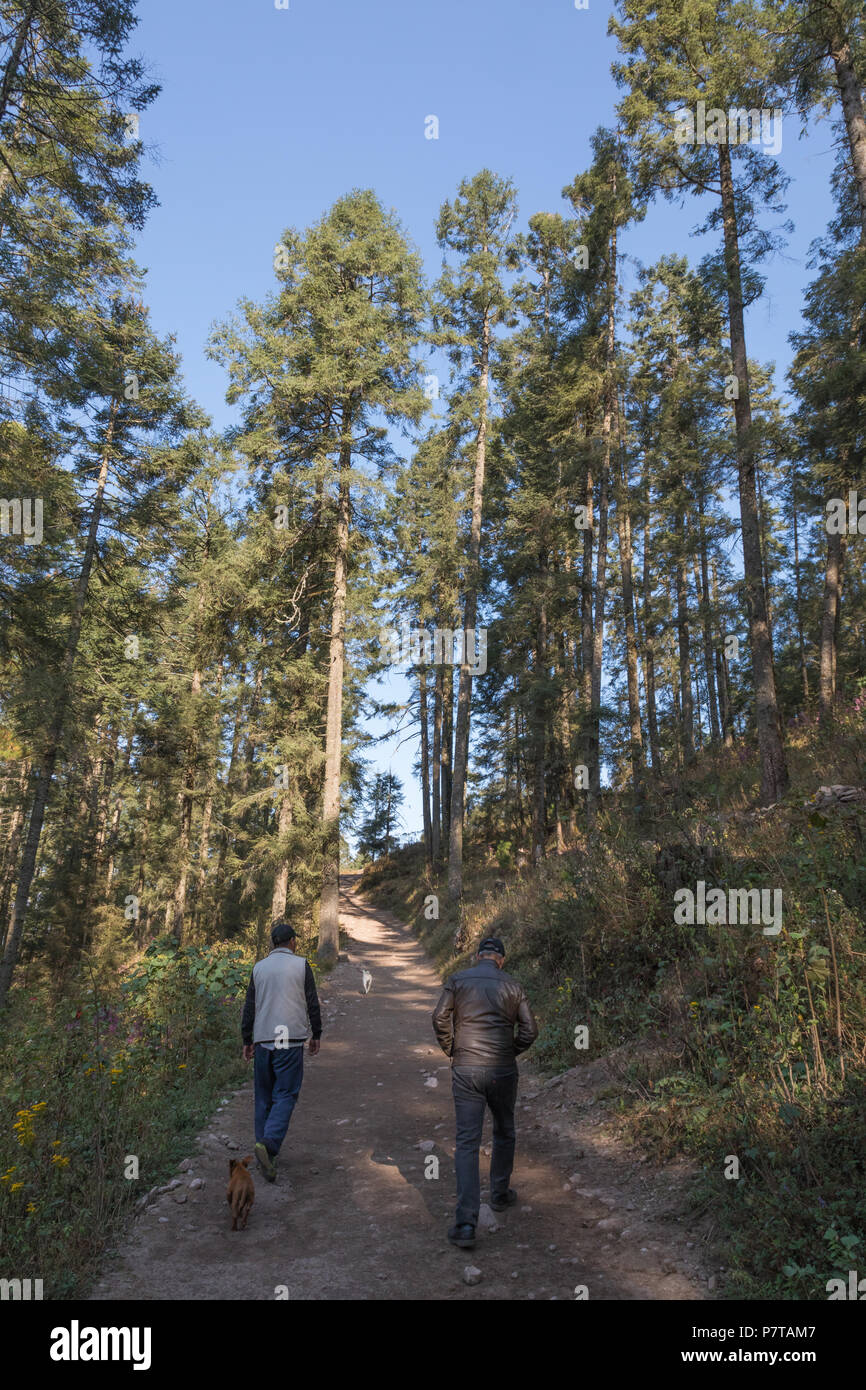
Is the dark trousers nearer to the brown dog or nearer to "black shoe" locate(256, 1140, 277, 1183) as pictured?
the brown dog

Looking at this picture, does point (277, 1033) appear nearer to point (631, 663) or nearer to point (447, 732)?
point (631, 663)

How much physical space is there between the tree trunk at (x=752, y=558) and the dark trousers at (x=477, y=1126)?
8452mm

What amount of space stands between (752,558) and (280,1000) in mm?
11093

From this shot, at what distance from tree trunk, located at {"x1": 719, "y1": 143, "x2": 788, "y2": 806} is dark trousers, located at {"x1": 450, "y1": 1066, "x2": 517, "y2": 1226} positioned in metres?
8.45

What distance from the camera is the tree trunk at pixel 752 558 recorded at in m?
12.4

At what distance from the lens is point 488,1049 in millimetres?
5293

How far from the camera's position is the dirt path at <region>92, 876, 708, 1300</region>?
4.19 metres

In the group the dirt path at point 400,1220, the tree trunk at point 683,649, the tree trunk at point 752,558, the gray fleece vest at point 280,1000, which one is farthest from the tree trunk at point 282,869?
the tree trunk at point 683,649

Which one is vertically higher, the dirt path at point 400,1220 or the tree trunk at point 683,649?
the tree trunk at point 683,649

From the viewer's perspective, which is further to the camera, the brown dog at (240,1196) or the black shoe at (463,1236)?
the brown dog at (240,1196)

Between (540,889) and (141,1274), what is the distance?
10.7 metres

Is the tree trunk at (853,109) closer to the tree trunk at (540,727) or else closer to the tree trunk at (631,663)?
the tree trunk at (631,663)

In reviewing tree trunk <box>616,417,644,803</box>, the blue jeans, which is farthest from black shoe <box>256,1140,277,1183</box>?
tree trunk <box>616,417,644,803</box>

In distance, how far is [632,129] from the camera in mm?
14883
